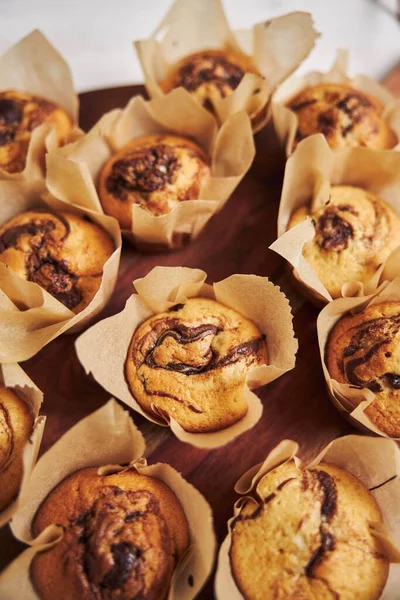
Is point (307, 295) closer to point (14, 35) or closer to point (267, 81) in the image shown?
point (267, 81)

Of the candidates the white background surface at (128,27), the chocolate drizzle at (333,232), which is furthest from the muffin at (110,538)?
the white background surface at (128,27)

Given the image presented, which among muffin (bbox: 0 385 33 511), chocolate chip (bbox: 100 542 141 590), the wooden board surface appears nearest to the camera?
chocolate chip (bbox: 100 542 141 590)

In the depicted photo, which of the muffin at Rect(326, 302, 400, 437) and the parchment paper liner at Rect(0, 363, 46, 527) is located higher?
the parchment paper liner at Rect(0, 363, 46, 527)

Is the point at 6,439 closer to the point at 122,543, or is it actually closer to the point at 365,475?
the point at 122,543

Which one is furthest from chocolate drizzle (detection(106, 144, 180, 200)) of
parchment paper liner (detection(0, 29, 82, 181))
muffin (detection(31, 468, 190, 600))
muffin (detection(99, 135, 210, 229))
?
muffin (detection(31, 468, 190, 600))

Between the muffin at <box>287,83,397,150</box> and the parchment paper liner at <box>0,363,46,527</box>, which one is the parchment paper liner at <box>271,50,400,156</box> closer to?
the muffin at <box>287,83,397,150</box>

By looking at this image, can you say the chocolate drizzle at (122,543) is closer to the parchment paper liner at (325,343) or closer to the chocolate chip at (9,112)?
the parchment paper liner at (325,343)
